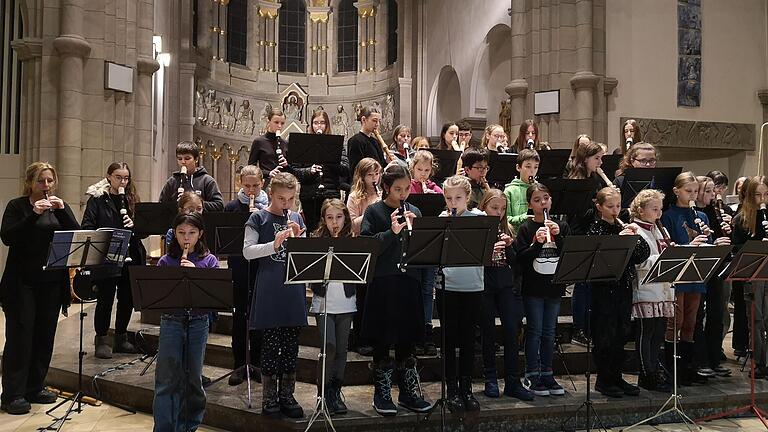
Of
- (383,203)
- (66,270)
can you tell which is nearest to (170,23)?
(66,270)

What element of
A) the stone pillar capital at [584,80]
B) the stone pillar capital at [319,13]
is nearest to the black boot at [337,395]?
the stone pillar capital at [584,80]

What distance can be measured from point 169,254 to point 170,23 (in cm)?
1376

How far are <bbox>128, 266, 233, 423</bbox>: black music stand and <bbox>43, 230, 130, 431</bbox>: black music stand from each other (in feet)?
3.65

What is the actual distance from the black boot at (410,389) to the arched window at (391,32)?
19265 mm

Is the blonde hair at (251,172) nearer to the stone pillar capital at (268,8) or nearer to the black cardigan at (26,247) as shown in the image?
the black cardigan at (26,247)

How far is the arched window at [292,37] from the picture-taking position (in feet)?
83.5

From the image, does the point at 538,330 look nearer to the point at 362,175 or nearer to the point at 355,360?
the point at 355,360

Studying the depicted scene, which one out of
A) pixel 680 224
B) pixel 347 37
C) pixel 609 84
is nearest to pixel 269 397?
pixel 680 224

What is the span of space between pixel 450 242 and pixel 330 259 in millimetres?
762

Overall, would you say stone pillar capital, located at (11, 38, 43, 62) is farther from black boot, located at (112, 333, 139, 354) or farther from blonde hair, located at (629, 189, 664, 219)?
blonde hair, located at (629, 189, 664, 219)

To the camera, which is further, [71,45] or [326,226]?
[71,45]

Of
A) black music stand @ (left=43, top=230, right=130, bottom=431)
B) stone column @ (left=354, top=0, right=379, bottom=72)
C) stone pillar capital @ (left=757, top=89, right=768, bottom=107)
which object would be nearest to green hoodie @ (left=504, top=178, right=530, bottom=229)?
black music stand @ (left=43, top=230, right=130, bottom=431)

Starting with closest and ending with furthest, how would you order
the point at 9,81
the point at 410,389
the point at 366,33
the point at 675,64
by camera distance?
the point at 410,389, the point at 9,81, the point at 675,64, the point at 366,33

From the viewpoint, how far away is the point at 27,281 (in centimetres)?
579
